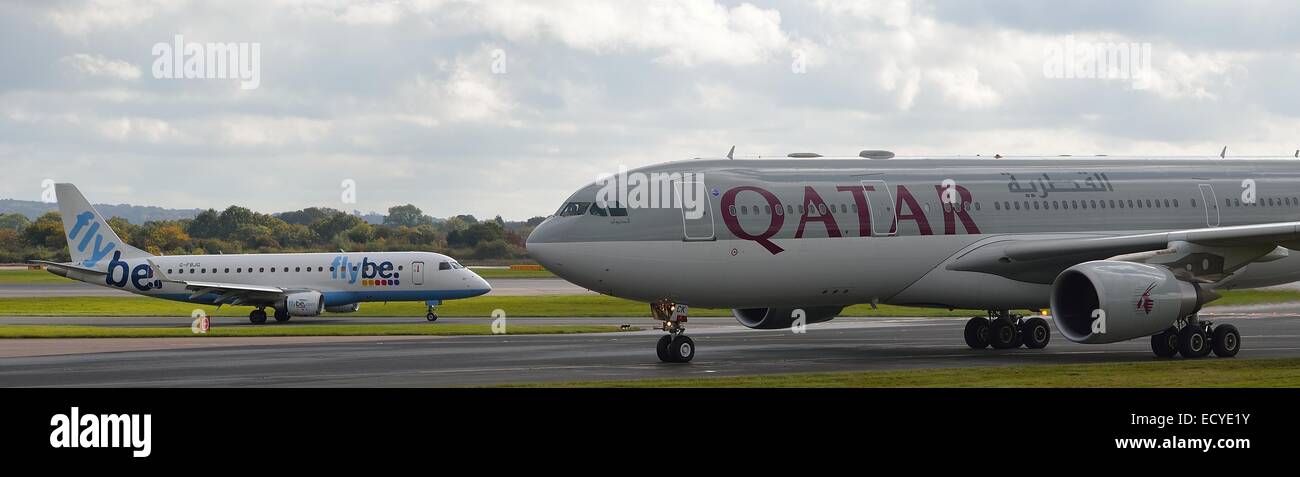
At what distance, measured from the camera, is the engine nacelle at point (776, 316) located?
1247 inches

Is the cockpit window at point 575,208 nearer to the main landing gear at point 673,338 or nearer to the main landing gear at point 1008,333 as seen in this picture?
the main landing gear at point 673,338

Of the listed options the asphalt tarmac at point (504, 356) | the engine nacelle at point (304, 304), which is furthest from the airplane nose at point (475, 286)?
the asphalt tarmac at point (504, 356)

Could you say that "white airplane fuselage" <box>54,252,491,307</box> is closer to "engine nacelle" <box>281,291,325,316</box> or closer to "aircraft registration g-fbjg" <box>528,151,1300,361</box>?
"engine nacelle" <box>281,291,325,316</box>

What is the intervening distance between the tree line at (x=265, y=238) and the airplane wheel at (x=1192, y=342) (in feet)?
292

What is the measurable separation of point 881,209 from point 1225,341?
23.3 feet

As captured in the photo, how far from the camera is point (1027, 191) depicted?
31.0 metres

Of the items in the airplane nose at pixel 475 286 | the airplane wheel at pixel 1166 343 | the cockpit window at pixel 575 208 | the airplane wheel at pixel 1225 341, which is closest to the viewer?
the cockpit window at pixel 575 208

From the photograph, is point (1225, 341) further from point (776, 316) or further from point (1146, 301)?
point (776, 316)

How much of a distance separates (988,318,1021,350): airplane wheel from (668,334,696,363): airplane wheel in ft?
27.6

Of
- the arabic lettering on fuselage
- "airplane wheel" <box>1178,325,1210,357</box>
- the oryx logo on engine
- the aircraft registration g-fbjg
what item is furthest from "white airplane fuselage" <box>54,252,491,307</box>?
the oryx logo on engine
